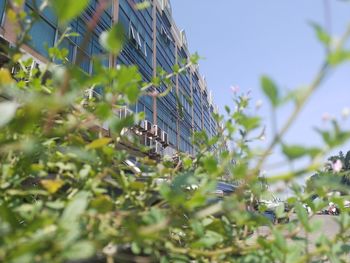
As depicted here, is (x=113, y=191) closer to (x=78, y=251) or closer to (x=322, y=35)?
(x=78, y=251)

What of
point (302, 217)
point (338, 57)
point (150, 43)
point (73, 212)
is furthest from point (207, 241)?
point (150, 43)

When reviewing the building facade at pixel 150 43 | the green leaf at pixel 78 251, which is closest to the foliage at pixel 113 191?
the green leaf at pixel 78 251

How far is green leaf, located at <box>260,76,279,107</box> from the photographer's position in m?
0.57

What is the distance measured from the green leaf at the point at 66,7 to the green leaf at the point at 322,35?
0.43 meters

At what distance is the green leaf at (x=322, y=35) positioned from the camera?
1.81 ft

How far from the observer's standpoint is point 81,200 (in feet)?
2.16

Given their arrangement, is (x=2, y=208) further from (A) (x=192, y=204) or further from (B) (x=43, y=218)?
(A) (x=192, y=204)

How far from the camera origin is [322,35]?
552mm

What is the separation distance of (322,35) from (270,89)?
0.13 metres

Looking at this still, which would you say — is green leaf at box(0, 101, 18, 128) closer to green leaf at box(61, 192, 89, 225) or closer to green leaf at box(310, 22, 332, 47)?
green leaf at box(61, 192, 89, 225)

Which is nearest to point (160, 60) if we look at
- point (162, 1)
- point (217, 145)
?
point (162, 1)

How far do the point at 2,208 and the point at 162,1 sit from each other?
91.3 feet

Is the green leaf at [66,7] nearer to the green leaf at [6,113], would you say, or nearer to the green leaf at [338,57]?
the green leaf at [6,113]

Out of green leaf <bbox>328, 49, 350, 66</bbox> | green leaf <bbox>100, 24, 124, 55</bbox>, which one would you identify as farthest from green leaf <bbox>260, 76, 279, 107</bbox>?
green leaf <bbox>100, 24, 124, 55</bbox>
